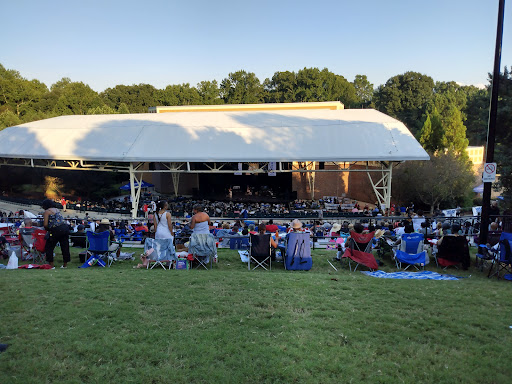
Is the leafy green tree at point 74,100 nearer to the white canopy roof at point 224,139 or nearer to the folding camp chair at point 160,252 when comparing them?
the white canopy roof at point 224,139

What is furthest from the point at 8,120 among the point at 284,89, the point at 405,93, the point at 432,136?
the point at 405,93

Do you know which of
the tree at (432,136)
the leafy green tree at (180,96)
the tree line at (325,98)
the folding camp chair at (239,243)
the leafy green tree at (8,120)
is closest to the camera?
the folding camp chair at (239,243)

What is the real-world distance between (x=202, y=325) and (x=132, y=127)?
21180mm

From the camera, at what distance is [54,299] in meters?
5.39

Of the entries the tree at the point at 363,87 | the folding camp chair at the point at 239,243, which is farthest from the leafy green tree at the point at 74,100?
the tree at the point at 363,87

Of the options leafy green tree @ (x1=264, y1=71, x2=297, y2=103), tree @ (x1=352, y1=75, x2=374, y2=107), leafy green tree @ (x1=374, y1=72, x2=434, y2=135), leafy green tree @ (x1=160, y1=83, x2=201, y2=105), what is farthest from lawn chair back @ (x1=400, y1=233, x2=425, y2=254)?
tree @ (x1=352, y1=75, x2=374, y2=107)

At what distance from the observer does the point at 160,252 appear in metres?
8.22

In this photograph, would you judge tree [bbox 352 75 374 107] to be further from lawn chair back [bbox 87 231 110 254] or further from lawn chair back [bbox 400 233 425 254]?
lawn chair back [bbox 87 231 110 254]

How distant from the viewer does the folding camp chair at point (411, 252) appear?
8531 mm

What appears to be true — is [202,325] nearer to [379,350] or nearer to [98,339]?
[98,339]

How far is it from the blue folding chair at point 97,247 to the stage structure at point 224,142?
10.9 meters

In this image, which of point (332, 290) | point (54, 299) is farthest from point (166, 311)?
point (332, 290)

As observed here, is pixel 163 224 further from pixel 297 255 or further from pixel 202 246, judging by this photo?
pixel 297 255

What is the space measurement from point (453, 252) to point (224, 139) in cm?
1498
